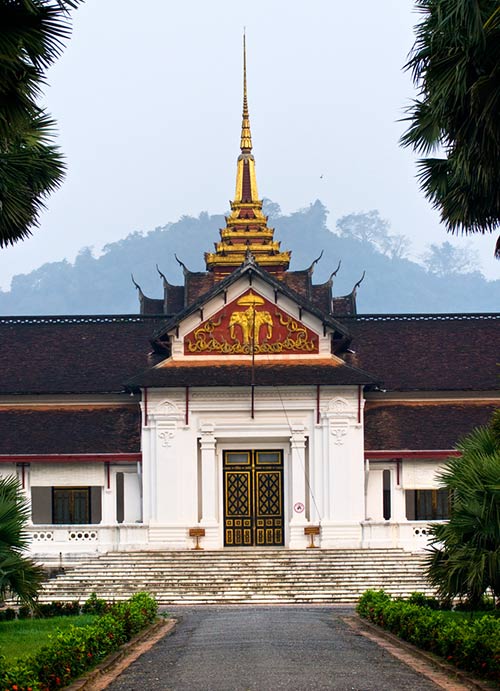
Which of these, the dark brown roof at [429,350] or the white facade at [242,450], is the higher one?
the dark brown roof at [429,350]

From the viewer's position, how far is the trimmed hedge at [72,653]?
18.0m

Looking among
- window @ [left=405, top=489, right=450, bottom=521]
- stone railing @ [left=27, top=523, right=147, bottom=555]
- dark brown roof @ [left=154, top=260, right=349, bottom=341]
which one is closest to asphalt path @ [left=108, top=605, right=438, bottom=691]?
stone railing @ [left=27, top=523, right=147, bottom=555]

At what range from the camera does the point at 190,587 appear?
1457 inches

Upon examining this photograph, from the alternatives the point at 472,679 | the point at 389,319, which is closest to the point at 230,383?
the point at 389,319

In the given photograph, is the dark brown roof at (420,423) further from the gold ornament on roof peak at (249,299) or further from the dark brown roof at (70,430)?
the dark brown roof at (70,430)

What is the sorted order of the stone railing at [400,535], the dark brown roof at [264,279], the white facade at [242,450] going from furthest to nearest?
the dark brown roof at [264,279] < the white facade at [242,450] < the stone railing at [400,535]

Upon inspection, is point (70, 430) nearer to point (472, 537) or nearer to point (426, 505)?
point (426, 505)

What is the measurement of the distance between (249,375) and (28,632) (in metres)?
16.0

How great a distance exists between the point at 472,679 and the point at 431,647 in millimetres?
3119

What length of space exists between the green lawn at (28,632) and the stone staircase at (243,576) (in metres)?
7.19

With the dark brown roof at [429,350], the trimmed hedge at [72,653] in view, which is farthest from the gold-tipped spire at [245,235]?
the trimmed hedge at [72,653]

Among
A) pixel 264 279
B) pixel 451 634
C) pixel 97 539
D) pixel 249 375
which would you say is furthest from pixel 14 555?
pixel 264 279

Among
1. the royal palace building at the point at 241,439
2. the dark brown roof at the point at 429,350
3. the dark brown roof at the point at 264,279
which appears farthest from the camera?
the dark brown roof at the point at 429,350

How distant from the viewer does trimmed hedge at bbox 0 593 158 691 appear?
1800 cm
